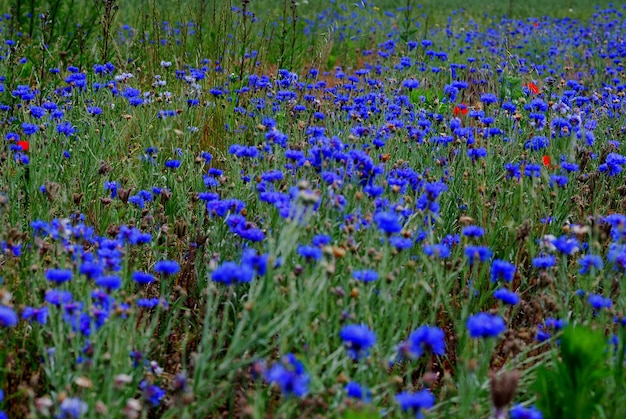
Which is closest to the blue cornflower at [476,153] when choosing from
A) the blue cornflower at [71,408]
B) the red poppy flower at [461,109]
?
the red poppy flower at [461,109]

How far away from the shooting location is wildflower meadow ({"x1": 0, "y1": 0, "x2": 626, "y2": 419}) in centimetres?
178

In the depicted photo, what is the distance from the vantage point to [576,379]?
175 centimetres

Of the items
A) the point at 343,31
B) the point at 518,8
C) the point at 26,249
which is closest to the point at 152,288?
the point at 26,249

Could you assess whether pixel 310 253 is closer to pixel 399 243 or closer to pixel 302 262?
pixel 302 262

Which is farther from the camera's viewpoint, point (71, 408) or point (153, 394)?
point (153, 394)

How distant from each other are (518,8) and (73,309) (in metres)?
16.1

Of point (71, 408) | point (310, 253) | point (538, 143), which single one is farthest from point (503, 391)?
point (538, 143)

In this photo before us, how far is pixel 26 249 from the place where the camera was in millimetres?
2496

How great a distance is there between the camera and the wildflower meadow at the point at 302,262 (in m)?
1.78

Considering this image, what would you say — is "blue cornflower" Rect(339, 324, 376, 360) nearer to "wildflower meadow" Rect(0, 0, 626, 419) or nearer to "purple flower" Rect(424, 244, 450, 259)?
"wildflower meadow" Rect(0, 0, 626, 419)

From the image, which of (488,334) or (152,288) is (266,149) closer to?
(152,288)

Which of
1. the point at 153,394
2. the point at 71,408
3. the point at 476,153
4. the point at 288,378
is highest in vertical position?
the point at 476,153

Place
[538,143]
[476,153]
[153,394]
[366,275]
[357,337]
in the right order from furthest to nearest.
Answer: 1. [538,143]
2. [476,153]
3. [366,275]
4. [153,394]
5. [357,337]

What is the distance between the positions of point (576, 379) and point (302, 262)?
892mm
